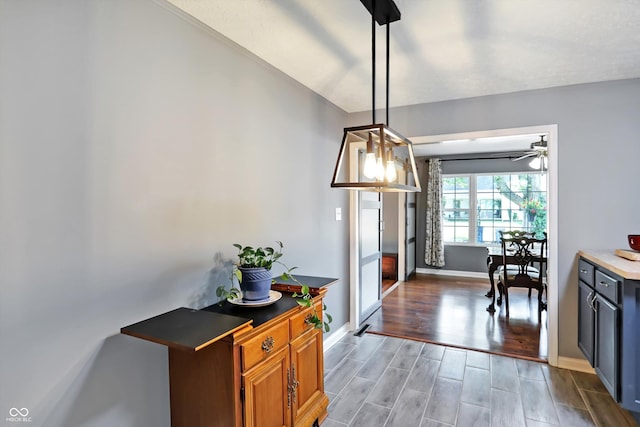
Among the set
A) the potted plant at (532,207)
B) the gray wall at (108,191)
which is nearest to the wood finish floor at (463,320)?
the potted plant at (532,207)

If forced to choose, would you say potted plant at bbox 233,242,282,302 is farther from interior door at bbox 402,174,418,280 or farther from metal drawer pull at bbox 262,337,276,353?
interior door at bbox 402,174,418,280

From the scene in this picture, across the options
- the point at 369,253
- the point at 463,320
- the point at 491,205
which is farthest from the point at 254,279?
the point at 491,205

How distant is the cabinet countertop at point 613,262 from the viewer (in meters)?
1.90

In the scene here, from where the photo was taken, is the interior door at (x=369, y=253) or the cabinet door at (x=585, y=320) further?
the interior door at (x=369, y=253)

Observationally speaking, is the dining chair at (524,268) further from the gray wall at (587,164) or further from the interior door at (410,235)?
the interior door at (410,235)

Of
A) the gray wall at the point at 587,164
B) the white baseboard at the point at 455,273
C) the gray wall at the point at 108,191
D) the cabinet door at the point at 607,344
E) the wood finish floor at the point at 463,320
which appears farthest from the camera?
the white baseboard at the point at 455,273

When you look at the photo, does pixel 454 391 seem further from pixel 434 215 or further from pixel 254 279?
pixel 434 215

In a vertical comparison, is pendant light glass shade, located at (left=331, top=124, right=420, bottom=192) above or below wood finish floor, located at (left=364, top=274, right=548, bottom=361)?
above

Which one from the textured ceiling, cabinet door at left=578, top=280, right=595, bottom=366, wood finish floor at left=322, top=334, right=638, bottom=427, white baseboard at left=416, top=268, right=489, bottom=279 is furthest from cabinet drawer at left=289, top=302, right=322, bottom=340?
white baseboard at left=416, top=268, right=489, bottom=279

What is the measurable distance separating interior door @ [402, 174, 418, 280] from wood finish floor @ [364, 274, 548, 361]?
0.72 meters

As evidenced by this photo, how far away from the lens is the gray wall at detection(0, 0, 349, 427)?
115 centimetres

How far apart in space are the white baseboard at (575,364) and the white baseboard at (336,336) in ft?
6.14

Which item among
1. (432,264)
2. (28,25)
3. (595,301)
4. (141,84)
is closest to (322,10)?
(141,84)

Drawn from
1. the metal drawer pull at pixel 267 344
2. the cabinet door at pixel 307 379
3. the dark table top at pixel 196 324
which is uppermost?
the dark table top at pixel 196 324
